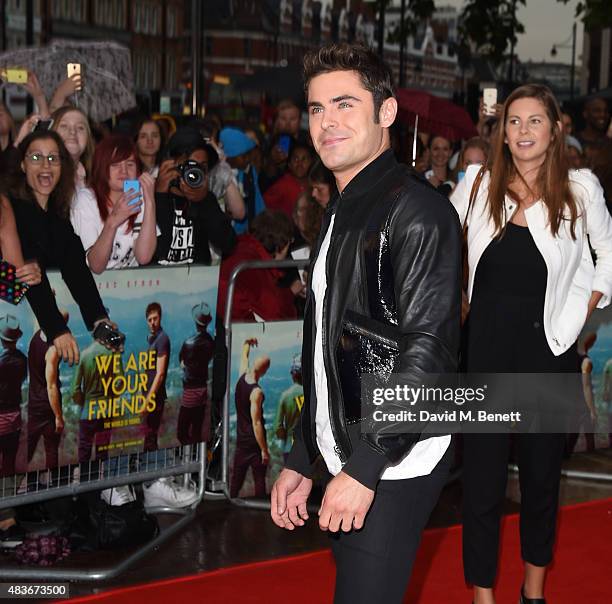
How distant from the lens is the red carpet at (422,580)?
5.03 metres

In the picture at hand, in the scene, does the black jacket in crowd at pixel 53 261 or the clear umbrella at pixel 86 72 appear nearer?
the black jacket in crowd at pixel 53 261

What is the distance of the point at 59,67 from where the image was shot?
9.75m

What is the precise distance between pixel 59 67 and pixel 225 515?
201 inches

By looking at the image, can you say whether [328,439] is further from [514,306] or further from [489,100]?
[489,100]

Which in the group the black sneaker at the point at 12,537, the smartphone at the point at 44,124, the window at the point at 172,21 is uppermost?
the window at the point at 172,21

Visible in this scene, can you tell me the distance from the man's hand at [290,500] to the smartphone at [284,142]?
23.6 feet

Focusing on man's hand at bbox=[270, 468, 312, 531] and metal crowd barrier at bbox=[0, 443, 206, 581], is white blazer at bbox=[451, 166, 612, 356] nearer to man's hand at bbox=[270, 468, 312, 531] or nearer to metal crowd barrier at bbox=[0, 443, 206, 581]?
man's hand at bbox=[270, 468, 312, 531]

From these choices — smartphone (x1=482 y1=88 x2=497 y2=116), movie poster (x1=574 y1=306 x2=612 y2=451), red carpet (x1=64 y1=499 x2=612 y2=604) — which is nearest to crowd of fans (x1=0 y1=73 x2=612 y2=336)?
movie poster (x1=574 y1=306 x2=612 y2=451)

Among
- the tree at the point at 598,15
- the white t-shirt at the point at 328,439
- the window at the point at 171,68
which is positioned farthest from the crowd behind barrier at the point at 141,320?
the window at the point at 171,68

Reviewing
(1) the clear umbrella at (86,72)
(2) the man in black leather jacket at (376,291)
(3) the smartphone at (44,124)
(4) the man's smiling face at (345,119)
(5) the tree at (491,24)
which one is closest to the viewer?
(2) the man in black leather jacket at (376,291)

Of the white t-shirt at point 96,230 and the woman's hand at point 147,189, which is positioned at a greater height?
the woman's hand at point 147,189

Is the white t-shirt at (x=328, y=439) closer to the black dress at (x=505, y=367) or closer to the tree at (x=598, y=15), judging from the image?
the black dress at (x=505, y=367)

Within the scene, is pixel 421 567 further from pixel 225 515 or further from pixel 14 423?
pixel 14 423

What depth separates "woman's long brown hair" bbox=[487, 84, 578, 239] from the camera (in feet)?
14.9
